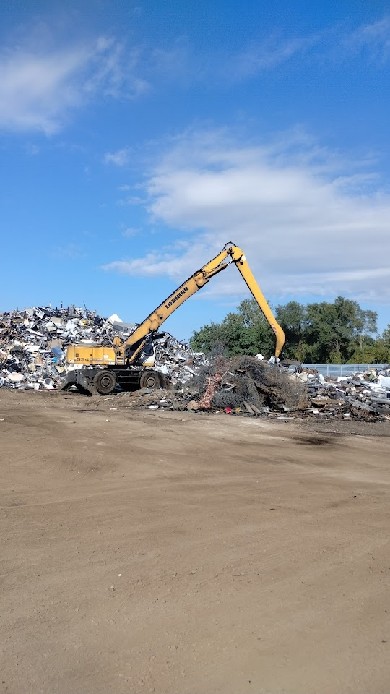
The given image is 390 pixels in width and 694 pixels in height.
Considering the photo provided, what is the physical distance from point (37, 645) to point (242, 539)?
7.30 ft

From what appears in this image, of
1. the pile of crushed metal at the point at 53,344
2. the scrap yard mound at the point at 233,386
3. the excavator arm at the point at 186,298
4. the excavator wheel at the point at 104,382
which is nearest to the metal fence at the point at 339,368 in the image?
the scrap yard mound at the point at 233,386

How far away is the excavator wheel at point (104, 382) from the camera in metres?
21.7

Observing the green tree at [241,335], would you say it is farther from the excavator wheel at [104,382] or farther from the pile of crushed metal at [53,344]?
the excavator wheel at [104,382]

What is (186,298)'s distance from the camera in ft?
74.7

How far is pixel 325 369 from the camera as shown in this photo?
102 feet

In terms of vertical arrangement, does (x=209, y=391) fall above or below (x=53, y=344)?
below

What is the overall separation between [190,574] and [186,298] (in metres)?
18.5

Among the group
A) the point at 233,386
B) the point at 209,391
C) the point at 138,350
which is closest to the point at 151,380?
the point at 138,350

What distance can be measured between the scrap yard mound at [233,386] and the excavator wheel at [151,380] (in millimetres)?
472

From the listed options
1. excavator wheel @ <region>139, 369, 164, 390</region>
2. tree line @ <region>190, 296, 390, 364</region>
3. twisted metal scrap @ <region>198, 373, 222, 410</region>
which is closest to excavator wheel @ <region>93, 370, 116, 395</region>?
excavator wheel @ <region>139, 369, 164, 390</region>

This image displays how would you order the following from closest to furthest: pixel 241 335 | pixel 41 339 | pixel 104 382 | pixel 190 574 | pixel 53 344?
pixel 190 574
pixel 104 382
pixel 53 344
pixel 41 339
pixel 241 335

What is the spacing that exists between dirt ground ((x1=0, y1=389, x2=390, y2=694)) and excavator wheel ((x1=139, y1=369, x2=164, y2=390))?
42.3ft

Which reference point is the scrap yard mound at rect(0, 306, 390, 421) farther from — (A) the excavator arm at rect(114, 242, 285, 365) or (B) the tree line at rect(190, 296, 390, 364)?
(B) the tree line at rect(190, 296, 390, 364)

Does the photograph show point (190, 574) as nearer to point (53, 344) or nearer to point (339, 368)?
point (53, 344)
